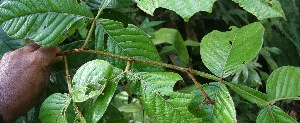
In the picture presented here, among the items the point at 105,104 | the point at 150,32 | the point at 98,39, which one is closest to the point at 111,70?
the point at 105,104

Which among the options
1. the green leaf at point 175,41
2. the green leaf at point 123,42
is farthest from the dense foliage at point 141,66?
the green leaf at point 175,41

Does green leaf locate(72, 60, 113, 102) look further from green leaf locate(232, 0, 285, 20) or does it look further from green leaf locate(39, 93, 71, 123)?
green leaf locate(232, 0, 285, 20)

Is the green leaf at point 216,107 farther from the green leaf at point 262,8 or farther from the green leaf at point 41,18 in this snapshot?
the green leaf at point 41,18

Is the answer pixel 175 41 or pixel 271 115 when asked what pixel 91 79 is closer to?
pixel 271 115

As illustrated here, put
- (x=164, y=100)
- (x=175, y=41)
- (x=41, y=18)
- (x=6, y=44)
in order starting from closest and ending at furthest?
(x=164, y=100), (x=41, y=18), (x=6, y=44), (x=175, y=41)

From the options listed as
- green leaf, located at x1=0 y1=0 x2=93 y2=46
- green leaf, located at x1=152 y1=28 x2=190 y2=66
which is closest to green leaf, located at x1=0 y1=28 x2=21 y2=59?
green leaf, located at x1=0 y1=0 x2=93 y2=46

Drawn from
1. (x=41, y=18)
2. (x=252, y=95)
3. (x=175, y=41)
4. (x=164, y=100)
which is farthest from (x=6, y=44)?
(x=175, y=41)
